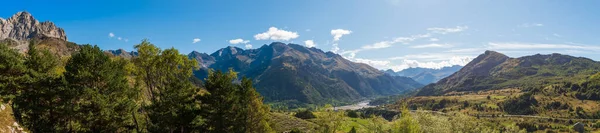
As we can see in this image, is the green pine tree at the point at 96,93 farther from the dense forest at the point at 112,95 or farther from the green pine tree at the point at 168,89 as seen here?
the green pine tree at the point at 168,89

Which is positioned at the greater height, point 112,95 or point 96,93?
point 96,93

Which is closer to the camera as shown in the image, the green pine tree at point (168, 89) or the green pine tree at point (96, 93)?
the green pine tree at point (96, 93)

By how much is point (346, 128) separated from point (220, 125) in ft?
336

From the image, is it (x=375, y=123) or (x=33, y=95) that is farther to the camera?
(x=375, y=123)

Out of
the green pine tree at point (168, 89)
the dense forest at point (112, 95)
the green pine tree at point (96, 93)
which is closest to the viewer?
the green pine tree at point (96, 93)

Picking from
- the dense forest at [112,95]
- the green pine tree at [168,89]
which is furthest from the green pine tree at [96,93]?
the green pine tree at [168,89]

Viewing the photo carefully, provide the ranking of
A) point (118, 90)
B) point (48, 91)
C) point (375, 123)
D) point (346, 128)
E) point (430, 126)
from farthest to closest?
point (346, 128) < point (375, 123) < point (430, 126) < point (118, 90) < point (48, 91)

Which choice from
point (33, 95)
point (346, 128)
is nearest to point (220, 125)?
point (33, 95)

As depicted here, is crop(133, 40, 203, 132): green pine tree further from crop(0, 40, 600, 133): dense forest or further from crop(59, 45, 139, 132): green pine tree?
crop(59, 45, 139, 132): green pine tree

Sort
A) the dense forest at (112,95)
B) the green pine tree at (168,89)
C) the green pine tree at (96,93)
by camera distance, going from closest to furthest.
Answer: the green pine tree at (96,93) → the dense forest at (112,95) → the green pine tree at (168,89)

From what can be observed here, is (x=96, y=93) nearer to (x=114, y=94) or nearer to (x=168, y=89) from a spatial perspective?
(x=114, y=94)

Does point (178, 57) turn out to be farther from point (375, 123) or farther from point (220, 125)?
point (375, 123)

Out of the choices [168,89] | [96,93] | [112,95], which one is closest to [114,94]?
[112,95]

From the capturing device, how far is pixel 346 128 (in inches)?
5689
